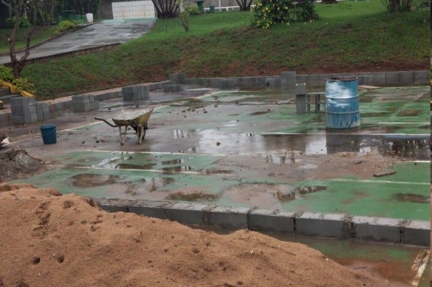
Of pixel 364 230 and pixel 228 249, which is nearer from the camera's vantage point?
pixel 228 249

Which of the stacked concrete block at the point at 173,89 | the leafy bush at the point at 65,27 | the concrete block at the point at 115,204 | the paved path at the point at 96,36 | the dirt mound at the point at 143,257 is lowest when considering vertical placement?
the stacked concrete block at the point at 173,89

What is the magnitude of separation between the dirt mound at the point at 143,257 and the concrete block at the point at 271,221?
146 centimetres

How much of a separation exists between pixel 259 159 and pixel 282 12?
21.2m

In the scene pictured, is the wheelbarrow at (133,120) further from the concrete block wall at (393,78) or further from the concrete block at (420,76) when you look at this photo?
the concrete block at (420,76)

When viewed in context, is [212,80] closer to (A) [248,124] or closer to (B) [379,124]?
(A) [248,124]

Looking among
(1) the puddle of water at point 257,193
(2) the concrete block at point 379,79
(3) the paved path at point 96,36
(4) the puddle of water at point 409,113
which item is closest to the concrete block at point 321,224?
(1) the puddle of water at point 257,193

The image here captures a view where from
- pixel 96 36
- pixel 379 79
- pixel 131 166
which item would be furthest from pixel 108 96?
pixel 96 36

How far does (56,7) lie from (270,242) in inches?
1792

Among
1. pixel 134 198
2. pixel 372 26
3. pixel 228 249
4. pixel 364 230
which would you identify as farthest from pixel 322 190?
pixel 372 26

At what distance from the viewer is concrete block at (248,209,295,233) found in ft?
22.1

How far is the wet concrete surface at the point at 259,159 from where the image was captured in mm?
7918

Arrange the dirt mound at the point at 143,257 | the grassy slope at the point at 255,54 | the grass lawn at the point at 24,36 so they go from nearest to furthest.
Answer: the dirt mound at the point at 143,257, the grassy slope at the point at 255,54, the grass lawn at the point at 24,36

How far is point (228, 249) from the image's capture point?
489 centimetres

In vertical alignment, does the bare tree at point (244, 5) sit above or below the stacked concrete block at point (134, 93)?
above
